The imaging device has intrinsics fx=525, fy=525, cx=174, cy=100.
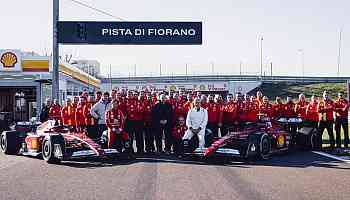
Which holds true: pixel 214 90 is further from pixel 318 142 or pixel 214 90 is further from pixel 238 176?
pixel 238 176

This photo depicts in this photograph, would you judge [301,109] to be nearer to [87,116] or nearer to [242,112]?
[242,112]

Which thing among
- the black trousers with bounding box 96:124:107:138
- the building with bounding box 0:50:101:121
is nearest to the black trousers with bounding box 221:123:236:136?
the black trousers with bounding box 96:124:107:138

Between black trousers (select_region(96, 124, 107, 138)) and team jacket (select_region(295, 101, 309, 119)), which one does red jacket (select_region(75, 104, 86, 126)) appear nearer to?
black trousers (select_region(96, 124, 107, 138))

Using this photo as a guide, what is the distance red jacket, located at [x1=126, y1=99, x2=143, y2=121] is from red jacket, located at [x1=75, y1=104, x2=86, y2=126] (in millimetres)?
1491

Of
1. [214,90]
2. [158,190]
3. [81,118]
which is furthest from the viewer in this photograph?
[214,90]

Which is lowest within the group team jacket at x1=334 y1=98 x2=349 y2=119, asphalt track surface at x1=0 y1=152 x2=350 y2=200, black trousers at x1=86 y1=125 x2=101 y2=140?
asphalt track surface at x1=0 y1=152 x2=350 y2=200

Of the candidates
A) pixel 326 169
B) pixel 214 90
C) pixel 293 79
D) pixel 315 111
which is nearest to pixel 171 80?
pixel 214 90

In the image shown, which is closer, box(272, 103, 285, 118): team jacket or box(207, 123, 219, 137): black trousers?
box(207, 123, 219, 137): black trousers

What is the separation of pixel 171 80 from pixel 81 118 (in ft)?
153

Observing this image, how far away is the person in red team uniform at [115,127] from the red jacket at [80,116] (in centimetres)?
160

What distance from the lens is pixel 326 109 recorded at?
17.1m

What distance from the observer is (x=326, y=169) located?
11.9 meters

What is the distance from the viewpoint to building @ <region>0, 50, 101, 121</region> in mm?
29859

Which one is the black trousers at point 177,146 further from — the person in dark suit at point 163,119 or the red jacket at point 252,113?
the red jacket at point 252,113
